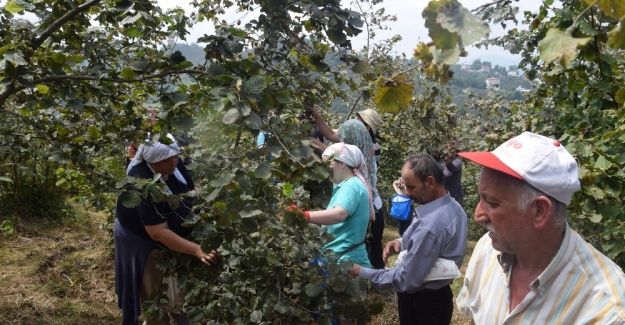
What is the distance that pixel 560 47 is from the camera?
78 centimetres

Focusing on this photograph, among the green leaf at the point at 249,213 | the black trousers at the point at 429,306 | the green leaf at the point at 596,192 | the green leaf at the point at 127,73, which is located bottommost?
the black trousers at the point at 429,306

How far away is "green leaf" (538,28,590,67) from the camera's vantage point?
0.77 metres

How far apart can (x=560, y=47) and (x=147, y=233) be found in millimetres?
3012

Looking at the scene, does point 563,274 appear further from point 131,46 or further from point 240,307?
point 131,46

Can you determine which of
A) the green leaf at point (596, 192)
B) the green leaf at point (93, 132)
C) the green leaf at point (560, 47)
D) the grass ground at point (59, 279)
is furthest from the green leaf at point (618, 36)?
the grass ground at point (59, 279)

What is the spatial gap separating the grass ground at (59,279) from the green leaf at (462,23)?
3.92m

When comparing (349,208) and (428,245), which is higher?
(349,208)

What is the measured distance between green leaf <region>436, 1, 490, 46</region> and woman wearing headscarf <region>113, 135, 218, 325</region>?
241 centimetres

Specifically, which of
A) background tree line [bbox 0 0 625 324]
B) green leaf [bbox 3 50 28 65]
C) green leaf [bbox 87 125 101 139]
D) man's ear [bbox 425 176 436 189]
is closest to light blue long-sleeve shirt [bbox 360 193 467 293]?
man's ear [bbox 425 176 436 189]

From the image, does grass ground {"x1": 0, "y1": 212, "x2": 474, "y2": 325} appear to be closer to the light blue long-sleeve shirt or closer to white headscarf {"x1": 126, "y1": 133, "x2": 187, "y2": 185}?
the light blue long-sleeve shirt

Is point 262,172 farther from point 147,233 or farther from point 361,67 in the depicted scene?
point 147,233

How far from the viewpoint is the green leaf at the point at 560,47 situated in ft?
2.52

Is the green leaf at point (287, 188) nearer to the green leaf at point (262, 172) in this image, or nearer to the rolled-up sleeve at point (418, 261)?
the green leaf at point (262, 172)

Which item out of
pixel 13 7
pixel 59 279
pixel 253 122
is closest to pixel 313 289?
pixel 253 122
